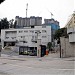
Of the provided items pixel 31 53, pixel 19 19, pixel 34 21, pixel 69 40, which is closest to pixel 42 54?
pixel 31 53

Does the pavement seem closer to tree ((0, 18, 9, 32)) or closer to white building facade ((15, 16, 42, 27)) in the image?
white building facade ((15, 16, 42, 27))

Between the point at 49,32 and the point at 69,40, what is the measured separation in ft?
198

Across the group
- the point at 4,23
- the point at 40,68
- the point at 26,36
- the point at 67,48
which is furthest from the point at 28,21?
the point at 40,68

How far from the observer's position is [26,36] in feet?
343

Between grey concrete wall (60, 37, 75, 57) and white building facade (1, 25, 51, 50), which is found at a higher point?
white building facade (1, 25, 51, 50)

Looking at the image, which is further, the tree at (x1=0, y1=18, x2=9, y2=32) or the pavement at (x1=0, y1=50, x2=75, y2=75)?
the tree at (x1=0, y1=18, x2=9, y2=32)

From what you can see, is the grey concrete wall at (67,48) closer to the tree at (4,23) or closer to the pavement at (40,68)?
the pavement at (40,68)

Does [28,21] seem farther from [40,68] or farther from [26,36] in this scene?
[40,68]

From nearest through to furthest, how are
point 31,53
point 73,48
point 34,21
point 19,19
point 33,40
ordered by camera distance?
point 73,48, point 31,53, point 33,40, point 34,21, point 19,19

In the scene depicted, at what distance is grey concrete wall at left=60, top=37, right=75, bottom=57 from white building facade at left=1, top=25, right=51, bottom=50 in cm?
5619

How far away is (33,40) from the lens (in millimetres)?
100562

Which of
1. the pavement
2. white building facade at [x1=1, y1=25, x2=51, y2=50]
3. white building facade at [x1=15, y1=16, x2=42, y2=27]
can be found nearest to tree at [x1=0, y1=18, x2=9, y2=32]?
white building facade at [x1=15, y1=16, x2=42, y2=27]

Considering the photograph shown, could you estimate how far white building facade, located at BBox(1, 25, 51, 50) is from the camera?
332 feet

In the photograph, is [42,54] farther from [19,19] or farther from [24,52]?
[19,19]
